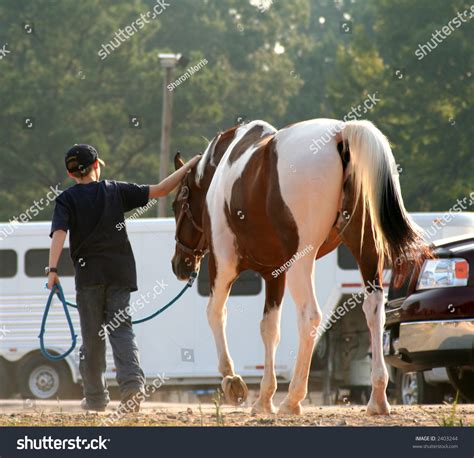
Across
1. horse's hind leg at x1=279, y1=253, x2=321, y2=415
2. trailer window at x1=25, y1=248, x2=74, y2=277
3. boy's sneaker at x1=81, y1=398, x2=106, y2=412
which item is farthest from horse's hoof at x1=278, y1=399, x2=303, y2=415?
trailer window at x1=25, y1=248, x2=74, y2=277

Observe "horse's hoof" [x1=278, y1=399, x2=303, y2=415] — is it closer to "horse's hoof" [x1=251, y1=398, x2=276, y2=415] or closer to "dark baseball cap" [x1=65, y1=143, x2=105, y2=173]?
"horse's hoof" [x1=251, y1=398, x2=276, y2=415]

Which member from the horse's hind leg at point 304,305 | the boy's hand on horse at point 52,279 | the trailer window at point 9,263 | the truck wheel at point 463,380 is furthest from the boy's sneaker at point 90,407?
the trailer window at point 9,263

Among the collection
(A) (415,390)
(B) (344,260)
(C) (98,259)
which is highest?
(B) (344,260)

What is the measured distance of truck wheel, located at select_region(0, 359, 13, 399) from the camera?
65.3ft

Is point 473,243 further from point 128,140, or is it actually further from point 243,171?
point 128,140

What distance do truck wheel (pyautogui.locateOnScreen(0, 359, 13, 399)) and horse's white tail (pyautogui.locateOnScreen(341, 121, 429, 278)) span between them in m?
13.4

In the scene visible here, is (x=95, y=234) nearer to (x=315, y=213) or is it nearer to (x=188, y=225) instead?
(x=188, y=225)

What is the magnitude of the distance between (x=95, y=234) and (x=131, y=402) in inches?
44.0

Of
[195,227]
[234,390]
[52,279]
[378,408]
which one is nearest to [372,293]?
[378,408]

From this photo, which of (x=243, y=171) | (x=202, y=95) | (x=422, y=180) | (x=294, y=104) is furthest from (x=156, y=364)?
(x=294, y=104)

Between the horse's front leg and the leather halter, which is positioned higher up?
the leather halter

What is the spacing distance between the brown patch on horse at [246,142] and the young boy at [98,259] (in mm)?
820

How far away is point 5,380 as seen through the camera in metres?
20.1

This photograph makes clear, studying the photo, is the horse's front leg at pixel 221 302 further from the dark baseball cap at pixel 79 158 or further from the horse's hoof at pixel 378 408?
the horse's hoof at pixel 378 408
